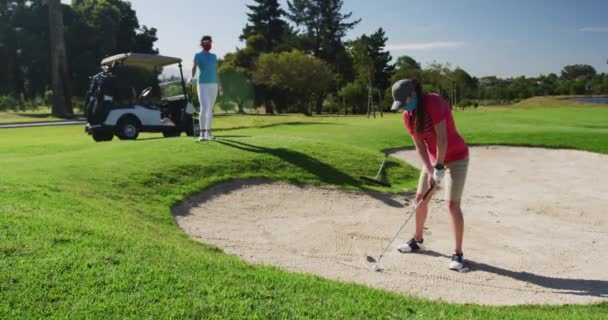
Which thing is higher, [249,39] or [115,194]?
[249,39]

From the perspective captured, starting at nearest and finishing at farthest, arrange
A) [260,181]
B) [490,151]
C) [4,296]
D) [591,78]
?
[4,296] → [260,181] → [490,151] → [591,78]

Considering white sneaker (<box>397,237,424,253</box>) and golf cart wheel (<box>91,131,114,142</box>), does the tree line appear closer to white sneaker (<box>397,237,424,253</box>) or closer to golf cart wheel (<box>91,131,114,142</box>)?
golf cart wheel (<box>91,131,114,142</box>)

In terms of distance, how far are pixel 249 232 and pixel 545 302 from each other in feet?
13.7

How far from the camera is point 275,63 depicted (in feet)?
188

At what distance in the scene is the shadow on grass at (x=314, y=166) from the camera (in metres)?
10.6

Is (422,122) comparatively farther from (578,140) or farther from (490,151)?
(578,140)

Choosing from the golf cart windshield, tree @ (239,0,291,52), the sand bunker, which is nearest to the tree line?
tree @ (239,0,291,52)

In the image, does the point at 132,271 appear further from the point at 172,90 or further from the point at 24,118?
the point at 24,118

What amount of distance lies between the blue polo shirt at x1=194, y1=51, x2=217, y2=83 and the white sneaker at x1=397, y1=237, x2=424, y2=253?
23.8 feet

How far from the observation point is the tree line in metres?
52.5

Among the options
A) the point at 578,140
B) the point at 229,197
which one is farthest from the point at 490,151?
the point at 229,197

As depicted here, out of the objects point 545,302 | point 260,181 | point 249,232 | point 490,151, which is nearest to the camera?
point 545,302

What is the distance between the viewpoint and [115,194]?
825 centimetres

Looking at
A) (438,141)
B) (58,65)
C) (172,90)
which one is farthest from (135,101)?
(58,65)
